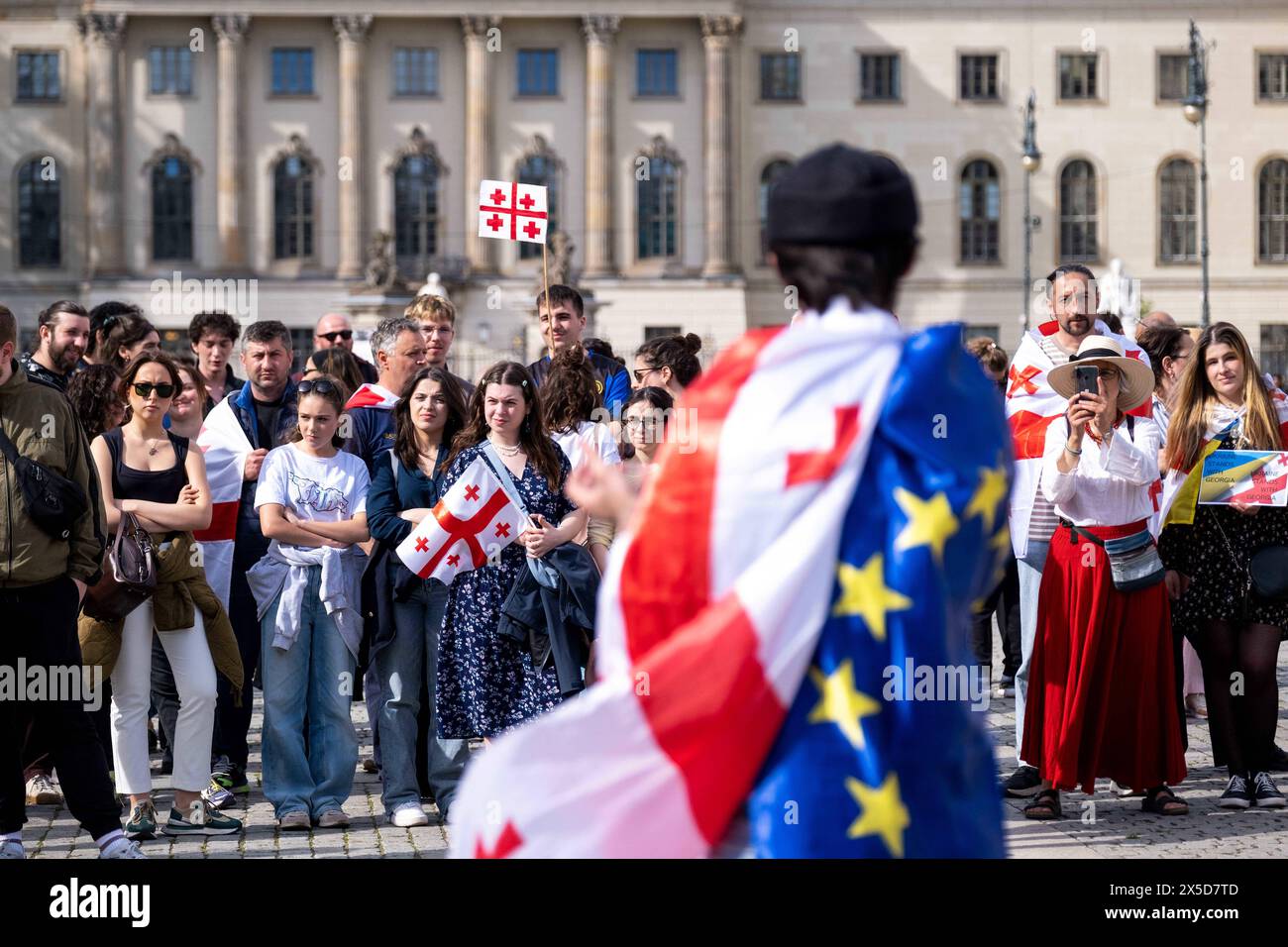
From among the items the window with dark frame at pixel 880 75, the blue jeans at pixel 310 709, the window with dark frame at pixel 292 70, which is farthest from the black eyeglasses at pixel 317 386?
the window with dark frame at pixel 880 75

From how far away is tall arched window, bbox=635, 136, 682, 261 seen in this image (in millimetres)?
56750

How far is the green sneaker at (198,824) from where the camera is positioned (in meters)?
8.06

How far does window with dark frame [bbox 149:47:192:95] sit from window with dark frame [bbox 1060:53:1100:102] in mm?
Answer: 25188

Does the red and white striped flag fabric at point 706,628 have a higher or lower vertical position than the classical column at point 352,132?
lower

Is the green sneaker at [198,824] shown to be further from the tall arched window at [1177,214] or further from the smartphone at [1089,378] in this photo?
the tall arched window at [1177,214]

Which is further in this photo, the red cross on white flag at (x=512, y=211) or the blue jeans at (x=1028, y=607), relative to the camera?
the red cross on white flag at (x=512, y=211)

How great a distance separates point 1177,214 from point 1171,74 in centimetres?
404

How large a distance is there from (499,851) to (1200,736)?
8.10m

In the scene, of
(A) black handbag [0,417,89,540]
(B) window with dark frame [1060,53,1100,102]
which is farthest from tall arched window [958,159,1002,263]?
(A) black handbag [0,417,89,540]

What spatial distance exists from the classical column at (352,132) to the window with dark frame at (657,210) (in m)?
7.98

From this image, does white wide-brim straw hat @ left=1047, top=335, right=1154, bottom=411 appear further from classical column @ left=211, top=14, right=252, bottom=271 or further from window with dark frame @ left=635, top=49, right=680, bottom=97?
classical column @ left=211, top=14, right=252, bottom=271

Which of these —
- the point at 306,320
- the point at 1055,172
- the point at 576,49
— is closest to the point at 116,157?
the point at 306,320

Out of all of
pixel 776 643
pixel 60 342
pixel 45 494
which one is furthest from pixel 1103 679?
pixel 60 342

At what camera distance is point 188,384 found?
9086mm
